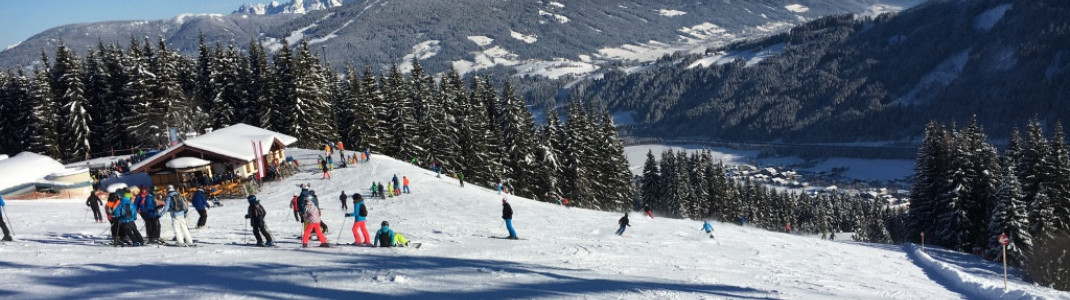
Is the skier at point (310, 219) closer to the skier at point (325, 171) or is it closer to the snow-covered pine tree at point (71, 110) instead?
the skier at point (325, 171)

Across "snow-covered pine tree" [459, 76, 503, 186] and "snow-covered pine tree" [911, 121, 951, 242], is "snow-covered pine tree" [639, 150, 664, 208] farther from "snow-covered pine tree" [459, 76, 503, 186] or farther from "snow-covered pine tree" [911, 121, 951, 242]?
"snow-covered pine tree" [911, 121, 951, 242]

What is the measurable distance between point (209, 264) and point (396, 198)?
63.7ft

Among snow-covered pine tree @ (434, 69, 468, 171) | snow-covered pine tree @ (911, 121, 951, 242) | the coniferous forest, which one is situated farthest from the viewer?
snow-covered pine tree @ (434, 69, 468, 171)

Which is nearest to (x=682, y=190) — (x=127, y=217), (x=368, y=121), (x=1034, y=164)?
(x=1034, y=164)

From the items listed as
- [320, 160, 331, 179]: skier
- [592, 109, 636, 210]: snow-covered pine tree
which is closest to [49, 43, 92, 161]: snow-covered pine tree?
[320, 160, 331, 179]: skier

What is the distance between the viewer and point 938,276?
23516 millimetres

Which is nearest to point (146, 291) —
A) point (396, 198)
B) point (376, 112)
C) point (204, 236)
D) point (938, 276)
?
point (204, 236)

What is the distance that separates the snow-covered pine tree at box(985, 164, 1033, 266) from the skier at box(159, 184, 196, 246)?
133 feet

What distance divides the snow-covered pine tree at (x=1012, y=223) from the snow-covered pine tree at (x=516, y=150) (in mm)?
31793

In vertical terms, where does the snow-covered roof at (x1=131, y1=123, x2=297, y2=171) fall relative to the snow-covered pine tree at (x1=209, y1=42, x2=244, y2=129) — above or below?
below

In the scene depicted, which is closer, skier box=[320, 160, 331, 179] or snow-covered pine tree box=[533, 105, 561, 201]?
skier box=[320, 160, 331, 179]

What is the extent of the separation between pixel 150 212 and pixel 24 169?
90.3 feet

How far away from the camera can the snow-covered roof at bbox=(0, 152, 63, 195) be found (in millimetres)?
34375

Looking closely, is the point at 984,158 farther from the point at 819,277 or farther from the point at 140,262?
the point at 140,262
